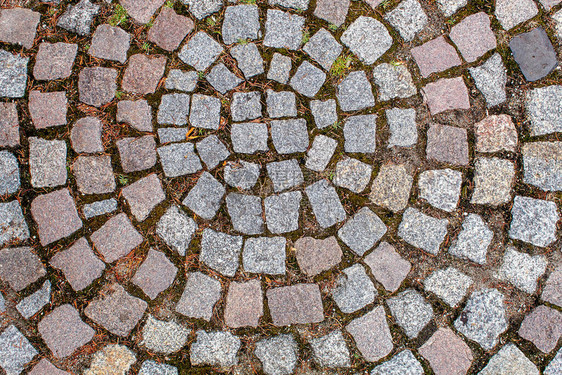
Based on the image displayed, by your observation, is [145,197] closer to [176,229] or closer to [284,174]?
[176,229]

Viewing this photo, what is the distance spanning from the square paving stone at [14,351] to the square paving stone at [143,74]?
1.97 metres

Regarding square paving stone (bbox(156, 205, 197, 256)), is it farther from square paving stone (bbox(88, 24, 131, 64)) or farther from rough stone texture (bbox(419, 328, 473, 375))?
rough stone texture (bbox(419, 328, 473, 375))

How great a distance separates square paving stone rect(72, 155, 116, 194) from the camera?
277 centimetres

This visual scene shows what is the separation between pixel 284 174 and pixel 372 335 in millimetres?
1338

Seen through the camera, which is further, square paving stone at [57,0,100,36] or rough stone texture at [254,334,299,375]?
square paving stone at [57,0,100,36]

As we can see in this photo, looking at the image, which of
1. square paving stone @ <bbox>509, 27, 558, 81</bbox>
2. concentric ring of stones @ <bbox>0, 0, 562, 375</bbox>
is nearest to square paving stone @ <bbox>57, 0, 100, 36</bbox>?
concentric ring of stones @ <bbox>0, 0, 562, 375</bbox>

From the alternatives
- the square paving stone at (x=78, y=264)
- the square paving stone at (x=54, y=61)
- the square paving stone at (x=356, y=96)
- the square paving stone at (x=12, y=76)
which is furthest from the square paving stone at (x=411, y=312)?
the square paving stone at (x=12, y=76)

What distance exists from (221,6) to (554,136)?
267 cm

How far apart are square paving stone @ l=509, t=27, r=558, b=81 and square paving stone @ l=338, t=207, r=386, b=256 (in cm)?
157

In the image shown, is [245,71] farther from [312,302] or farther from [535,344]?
[535,344]

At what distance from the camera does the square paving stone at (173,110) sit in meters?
2.80

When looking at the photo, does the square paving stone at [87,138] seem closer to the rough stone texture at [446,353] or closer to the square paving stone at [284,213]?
the square paving stone at [284,213]

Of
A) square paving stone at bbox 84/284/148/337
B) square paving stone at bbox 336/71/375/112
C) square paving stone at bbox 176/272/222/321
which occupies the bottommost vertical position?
square paving stone at bbox 84/284/148/337

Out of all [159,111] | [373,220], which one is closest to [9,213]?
[159,111]
